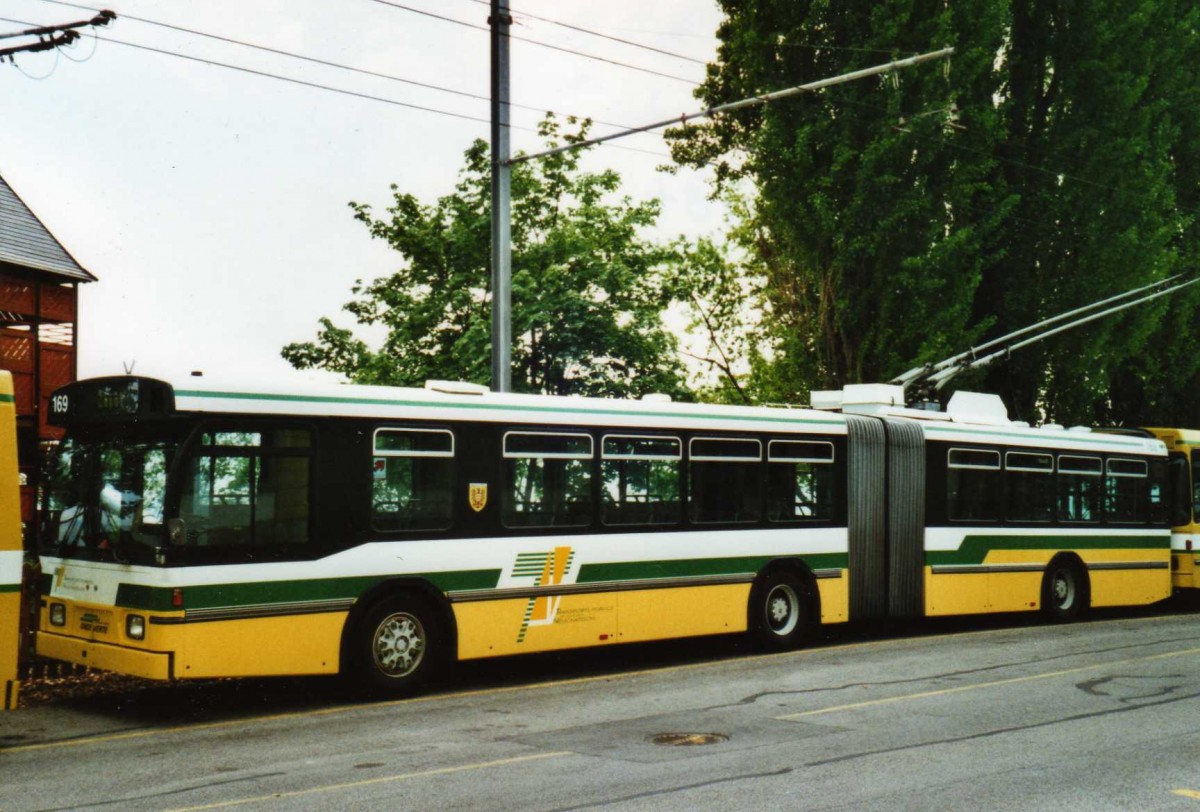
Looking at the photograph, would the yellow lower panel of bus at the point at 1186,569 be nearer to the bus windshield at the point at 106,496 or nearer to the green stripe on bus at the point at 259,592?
the green stripe on bus at the point at 259,592

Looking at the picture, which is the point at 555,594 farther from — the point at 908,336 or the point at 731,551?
the point at 908,336

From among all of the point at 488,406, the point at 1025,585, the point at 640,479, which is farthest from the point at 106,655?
the point at 1025,585

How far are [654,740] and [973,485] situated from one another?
9.57 m

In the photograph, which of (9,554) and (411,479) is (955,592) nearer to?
(411,479)

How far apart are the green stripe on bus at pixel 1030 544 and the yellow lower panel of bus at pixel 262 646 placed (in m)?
8.69

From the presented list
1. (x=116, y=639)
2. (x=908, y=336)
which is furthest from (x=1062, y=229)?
(x=116, y=639)

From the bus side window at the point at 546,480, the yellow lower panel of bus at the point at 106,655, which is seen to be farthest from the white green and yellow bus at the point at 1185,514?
the yellow lower panel of bus at the point at 106,655

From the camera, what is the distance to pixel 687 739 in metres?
9.41

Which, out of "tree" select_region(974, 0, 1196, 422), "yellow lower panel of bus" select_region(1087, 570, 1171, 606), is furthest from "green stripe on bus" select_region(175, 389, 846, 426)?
"tree" select_region(974, 0, 1196, 422)

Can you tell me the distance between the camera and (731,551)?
575 inches

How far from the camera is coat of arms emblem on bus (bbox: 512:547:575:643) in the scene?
1248 cm

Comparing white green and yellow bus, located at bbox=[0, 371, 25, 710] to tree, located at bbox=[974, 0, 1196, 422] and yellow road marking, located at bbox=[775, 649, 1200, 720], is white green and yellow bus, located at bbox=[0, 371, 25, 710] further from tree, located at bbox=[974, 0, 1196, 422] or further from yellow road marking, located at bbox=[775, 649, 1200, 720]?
tree, located at bbox=[974, 0, 1196, 422]

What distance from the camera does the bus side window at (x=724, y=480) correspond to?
46.8 feet

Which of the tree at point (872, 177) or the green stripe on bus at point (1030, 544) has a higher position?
the tree at point (872, 177)
